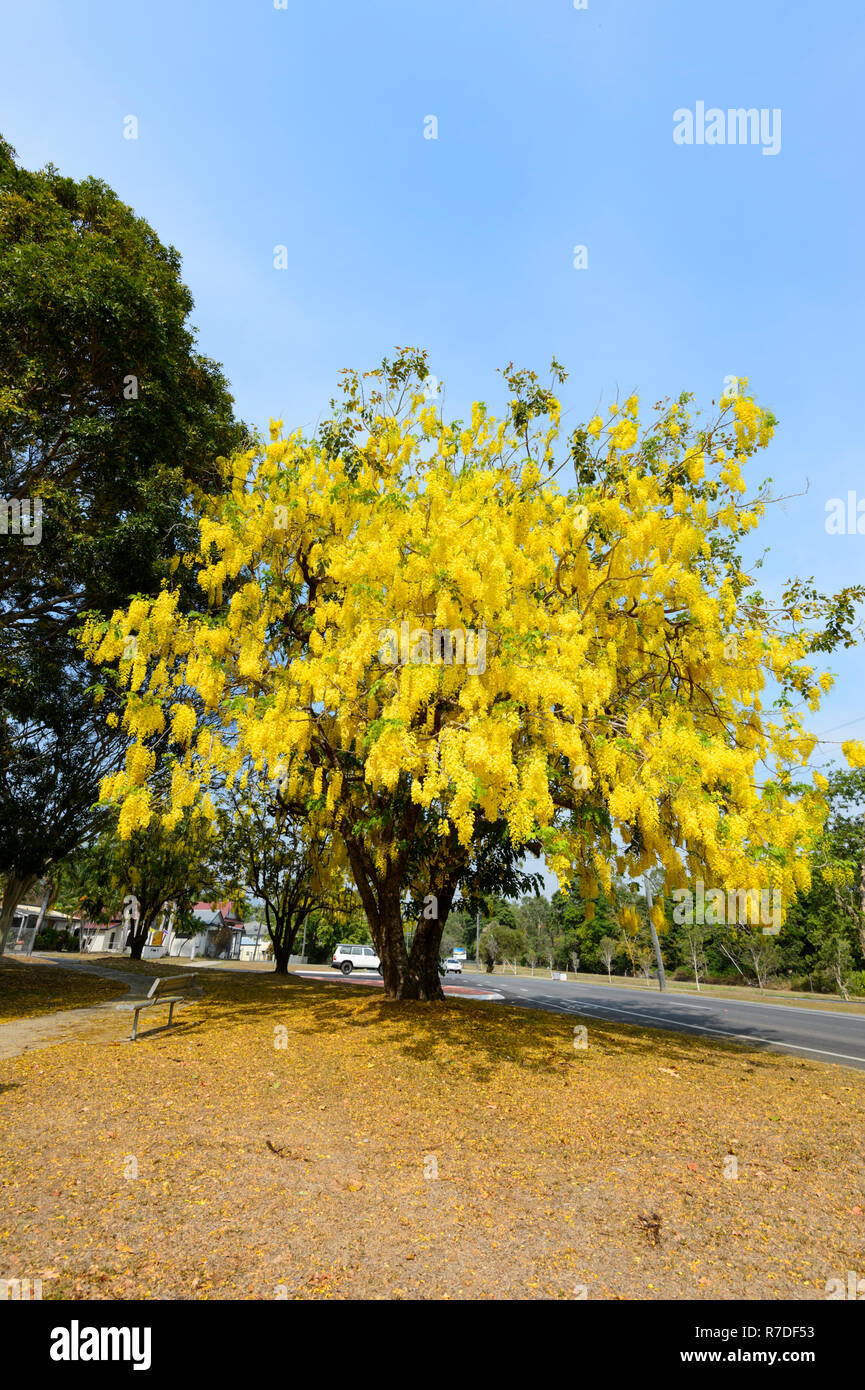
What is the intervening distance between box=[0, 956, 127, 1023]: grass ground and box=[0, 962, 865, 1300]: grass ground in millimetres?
3883

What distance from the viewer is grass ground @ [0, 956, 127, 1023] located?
1057 cm

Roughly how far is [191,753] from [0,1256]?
5916mm

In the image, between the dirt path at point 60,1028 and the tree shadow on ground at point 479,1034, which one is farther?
the dirt path at point 60,1028

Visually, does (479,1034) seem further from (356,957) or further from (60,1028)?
(356,957)

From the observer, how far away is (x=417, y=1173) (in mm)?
4188

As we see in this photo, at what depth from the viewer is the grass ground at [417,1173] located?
3.02 m

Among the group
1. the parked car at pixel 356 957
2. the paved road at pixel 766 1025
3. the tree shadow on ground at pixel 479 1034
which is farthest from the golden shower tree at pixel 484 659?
the parked car at pixel 356 957

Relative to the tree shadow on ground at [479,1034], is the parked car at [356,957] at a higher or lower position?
lower

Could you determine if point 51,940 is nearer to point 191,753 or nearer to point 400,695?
point 191,753

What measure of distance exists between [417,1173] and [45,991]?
39.7ft

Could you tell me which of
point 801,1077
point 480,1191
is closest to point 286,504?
point 480,1191

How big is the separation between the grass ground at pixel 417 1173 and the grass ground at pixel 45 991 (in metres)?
3.88

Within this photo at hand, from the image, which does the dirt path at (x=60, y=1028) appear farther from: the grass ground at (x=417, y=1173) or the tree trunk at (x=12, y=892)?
the tree trunk at (x=12, y=892)

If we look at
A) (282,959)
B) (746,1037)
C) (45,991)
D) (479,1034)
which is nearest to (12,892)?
(45,991)
